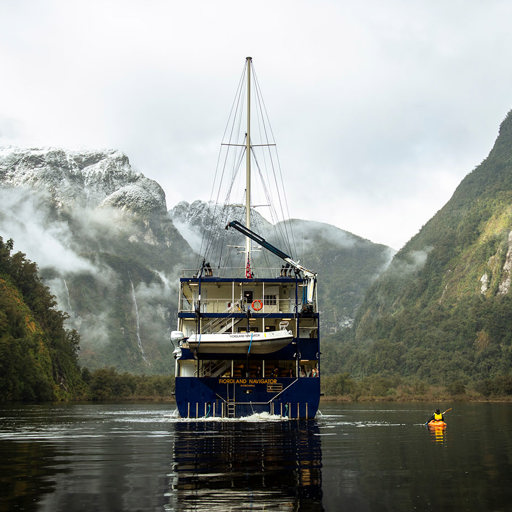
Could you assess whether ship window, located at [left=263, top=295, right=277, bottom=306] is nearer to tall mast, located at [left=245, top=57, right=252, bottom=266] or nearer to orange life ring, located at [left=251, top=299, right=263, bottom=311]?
orange life ring, located at [left=251, top=299, right=263, bottom=311]

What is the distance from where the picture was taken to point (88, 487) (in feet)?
37.2

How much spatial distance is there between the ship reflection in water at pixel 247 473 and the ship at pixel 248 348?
11947 millimetres

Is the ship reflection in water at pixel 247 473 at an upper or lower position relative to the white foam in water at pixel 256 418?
upper

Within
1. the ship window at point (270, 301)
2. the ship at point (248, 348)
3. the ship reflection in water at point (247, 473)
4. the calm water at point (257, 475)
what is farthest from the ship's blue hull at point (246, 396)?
the calm water at point (257, 475)

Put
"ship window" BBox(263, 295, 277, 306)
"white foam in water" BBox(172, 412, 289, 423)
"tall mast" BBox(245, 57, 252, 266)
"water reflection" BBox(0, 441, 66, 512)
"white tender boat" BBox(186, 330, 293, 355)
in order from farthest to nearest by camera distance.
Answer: "tall mast" BBox(245, 57, 252, 266) → "ship window" BBox(263, 295, 277, 306) → "white tender boat" BBox(186, 330, 293, 355) → "white foam in water" BBox(172, 412, 289, 423) → "water reflection" BBox(0, 441, 66, 512)

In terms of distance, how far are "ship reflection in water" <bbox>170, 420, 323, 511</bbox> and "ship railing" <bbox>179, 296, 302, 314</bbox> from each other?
1507cm

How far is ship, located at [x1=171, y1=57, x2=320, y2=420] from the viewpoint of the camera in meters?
33.8

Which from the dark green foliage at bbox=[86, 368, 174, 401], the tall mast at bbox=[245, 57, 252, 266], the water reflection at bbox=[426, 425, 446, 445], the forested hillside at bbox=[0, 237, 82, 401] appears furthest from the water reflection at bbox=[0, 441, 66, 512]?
the dark green foliage at bbox=[86, 368, 174, 401]

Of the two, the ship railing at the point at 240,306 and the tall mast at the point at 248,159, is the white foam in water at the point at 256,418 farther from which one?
the tall mast at the point at 248,159

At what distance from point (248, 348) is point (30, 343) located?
7225cm

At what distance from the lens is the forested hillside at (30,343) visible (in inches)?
3457

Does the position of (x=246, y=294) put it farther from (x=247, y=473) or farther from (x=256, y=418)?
(x=247, y=473)

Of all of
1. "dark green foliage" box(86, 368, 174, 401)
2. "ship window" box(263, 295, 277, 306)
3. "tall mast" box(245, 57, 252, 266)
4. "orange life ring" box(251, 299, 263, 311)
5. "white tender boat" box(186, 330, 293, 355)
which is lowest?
"dark green foliage" box(86, 368, 174, 401)

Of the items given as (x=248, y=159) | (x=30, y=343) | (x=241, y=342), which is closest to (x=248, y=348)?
(x=241, y=342)
